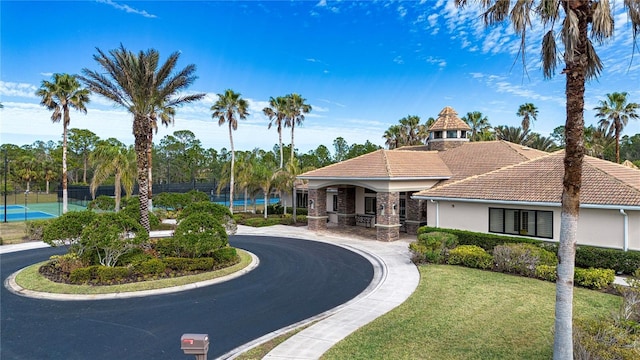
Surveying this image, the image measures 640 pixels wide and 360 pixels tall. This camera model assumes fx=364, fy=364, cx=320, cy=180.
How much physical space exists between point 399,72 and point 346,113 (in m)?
17.6

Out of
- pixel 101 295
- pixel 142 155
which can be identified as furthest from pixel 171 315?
pixel 142 155

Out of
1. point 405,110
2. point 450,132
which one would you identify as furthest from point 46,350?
point 405,110

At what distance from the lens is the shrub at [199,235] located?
15.4 metres

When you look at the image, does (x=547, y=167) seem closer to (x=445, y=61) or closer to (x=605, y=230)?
(x=605, y=230)

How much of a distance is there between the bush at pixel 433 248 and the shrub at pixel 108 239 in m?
12.2

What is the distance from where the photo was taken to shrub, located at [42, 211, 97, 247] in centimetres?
1437

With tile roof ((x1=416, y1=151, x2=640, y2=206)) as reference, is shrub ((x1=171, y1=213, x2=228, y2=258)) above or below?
below

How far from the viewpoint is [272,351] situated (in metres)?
8.30

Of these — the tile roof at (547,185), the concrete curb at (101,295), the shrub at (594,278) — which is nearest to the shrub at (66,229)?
the concrete curb at (101,295)

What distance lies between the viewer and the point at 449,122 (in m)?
32.1

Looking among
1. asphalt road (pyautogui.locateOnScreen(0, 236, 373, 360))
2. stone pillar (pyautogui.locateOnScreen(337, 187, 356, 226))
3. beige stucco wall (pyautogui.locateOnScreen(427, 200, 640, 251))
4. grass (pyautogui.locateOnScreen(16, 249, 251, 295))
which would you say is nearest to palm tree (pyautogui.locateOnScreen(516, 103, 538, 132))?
stone pillar (pyautogui.locateOnScreen(337, 187, 356, 226))

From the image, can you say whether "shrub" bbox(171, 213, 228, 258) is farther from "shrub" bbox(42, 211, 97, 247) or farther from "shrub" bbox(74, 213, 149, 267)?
"shrub" bbox(42, 211, 97, 247)

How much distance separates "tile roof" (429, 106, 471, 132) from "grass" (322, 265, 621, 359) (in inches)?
787

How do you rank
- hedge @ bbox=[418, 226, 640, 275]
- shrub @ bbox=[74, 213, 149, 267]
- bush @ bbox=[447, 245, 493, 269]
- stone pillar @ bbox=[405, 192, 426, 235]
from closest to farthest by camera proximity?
shrub @ bbox=[74, 213, 149, 267] < hedge @ bbox=[418, 226, 640, 275] < bush @ bbox=[447, 245, 493, 269] < stone pillar @ bbox=[405, 192, 426, 235]
